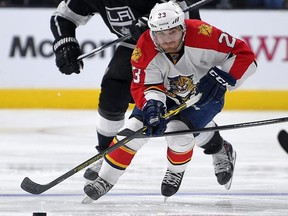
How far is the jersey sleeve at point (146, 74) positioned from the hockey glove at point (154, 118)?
0.18 ft

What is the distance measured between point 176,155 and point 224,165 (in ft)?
1.59

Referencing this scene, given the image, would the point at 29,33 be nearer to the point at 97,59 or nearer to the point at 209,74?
the point at 97,59

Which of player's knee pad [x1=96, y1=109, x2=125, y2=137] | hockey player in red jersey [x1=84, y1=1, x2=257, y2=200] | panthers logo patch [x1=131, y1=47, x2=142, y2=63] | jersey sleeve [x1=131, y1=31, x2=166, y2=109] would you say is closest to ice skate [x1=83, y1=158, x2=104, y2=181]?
player's knee pad [x1=96, y1=109, x2=125, y2=137]

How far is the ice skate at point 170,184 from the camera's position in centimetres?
371

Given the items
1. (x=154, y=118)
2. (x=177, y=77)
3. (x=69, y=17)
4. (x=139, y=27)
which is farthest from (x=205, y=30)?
(x=69, y=17)

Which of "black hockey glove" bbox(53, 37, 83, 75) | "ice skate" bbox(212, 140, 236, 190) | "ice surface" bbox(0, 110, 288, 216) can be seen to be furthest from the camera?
"black hockey glove" bbox(53, 37, 83, 75)

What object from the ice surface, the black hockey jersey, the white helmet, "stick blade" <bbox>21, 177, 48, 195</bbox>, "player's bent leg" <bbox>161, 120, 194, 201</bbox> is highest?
the white helmet

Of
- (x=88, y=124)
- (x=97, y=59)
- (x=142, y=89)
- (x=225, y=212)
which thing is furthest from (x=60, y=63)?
(x=97, y=59)

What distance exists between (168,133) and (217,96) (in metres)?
0.25

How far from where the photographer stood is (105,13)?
4160 mm

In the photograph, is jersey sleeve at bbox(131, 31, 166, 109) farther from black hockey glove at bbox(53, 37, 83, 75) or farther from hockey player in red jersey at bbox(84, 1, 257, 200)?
black hockey glove at bbox(53, 37, 83, 75)

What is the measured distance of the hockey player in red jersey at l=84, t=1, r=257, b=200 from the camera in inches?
141

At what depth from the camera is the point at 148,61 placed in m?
3.62

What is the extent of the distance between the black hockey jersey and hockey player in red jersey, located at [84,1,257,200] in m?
0.38
